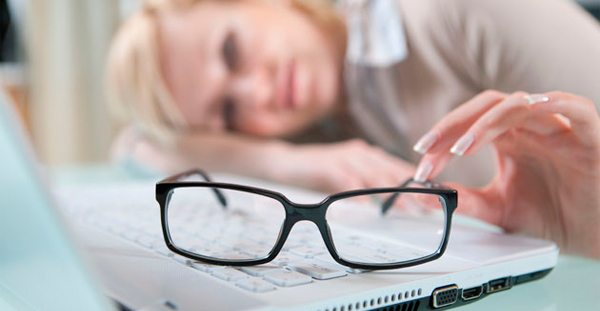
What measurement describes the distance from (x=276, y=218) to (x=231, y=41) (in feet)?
1.52

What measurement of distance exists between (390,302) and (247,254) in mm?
115

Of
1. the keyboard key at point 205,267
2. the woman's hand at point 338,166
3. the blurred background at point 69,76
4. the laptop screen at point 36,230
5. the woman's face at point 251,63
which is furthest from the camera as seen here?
the blurred background at point 69,76

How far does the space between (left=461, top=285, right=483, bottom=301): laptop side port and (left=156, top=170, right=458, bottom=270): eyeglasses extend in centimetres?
3

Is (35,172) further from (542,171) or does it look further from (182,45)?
(182,45)

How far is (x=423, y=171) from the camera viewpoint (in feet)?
1.58

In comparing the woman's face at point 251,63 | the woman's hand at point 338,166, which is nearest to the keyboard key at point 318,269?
the woman's hand at point 338,166

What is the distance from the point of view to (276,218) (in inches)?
22.4

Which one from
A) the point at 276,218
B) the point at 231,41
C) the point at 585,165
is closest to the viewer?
the point at 585,165

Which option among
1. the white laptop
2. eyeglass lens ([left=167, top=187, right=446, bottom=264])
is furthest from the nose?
the white laptop

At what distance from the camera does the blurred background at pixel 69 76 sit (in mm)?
1722

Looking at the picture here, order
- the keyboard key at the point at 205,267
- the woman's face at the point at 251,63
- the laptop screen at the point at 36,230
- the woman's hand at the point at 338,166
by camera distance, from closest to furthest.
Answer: the laptop screen at the point at 36,230 → the keyboard key at the point at 205,267 → the woman's hand at the point at 338,166 → the woman's face at the point at 251,63

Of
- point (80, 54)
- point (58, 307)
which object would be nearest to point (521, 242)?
point (58, 307)

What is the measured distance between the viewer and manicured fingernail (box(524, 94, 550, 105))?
41 cm

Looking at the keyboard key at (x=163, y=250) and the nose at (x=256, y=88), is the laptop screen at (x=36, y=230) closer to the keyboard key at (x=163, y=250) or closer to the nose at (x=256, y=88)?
the keyboard key at (x=163, y=250)
